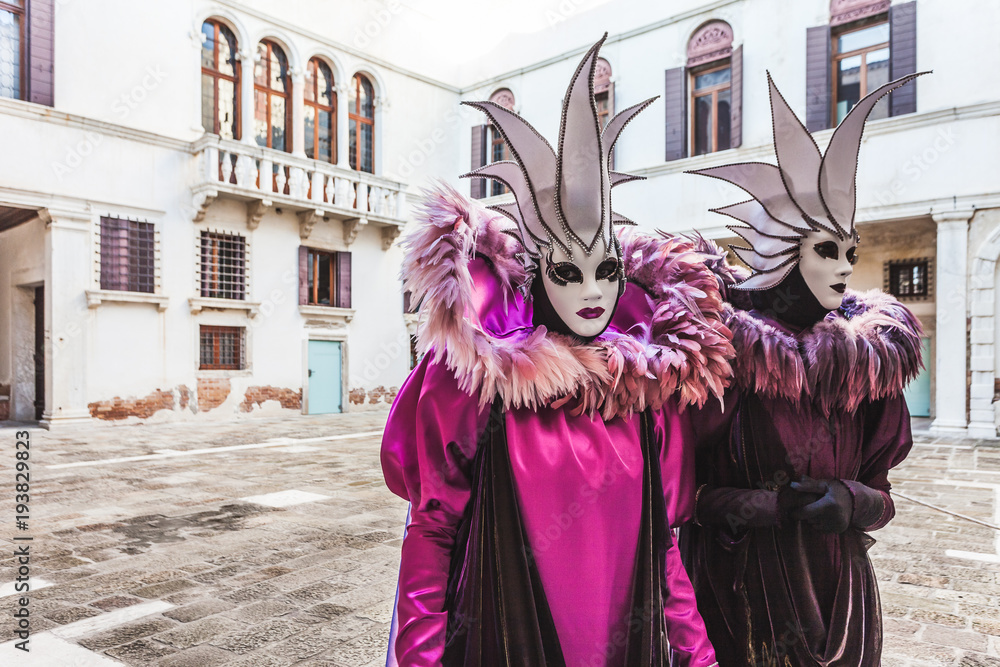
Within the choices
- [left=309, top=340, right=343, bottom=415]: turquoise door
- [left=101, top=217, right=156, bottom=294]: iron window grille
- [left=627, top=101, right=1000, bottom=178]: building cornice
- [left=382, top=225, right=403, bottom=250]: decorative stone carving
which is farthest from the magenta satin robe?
[left=382, top=225, right=403, bottom=250]: decorative stone carving

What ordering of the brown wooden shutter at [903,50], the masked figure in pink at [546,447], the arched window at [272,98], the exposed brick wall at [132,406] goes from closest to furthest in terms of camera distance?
the masked figure in pink at [546,447] < the brown wooden shutter at [903,50] < the exposed brick wall at [132,406] < the arched window at [272,98]

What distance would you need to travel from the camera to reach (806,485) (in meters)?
1.65

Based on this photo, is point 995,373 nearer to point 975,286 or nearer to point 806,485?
point 975,286

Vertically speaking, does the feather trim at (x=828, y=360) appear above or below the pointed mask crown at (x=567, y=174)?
below

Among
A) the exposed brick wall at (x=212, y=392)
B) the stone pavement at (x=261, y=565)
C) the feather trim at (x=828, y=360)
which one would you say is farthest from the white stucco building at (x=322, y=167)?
the feather trim at (x=828, y=360)

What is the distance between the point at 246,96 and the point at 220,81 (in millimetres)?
546

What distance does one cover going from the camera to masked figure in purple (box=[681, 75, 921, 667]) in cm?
166

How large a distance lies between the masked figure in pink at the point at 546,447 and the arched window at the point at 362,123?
50.5ft

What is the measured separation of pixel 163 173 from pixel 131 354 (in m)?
3.42

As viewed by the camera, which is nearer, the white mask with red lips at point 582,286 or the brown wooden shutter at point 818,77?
the white mask with red lips at point 582,286

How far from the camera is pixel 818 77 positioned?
1184 centimetres

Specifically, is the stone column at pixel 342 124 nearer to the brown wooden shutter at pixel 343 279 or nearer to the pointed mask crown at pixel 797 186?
the brown wooden shutter at pixel 343 279

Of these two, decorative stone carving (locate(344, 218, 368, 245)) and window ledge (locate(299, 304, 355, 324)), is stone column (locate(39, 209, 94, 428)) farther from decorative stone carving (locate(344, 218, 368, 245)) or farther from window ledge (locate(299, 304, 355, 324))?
decorative stone carving (locate(344, 218, 368, 245))

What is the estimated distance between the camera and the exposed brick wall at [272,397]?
45.0 ft
